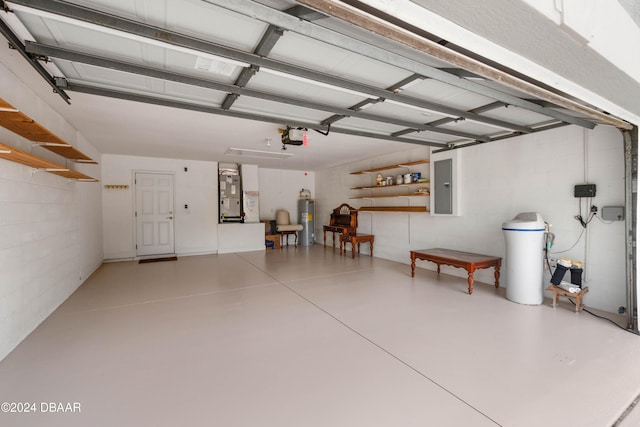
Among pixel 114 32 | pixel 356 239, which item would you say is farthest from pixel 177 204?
pixel 114 32

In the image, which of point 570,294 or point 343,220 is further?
point 343,220

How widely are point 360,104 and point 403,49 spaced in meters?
1.16

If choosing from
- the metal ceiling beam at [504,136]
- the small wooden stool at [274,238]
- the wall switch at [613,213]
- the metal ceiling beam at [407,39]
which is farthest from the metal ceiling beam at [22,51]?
the small wooden stool at [274,238]

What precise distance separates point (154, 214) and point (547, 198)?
7987 mm

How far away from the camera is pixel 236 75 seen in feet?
8.14

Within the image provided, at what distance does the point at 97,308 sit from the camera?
11.4 feet

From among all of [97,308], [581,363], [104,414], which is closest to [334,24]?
[104,414]

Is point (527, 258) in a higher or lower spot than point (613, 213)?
lower

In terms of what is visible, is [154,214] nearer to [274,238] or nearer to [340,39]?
[274,238]

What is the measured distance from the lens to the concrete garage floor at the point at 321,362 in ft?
5.60

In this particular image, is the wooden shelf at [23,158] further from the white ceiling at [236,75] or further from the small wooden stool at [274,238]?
the small wooden stool at [274,238]

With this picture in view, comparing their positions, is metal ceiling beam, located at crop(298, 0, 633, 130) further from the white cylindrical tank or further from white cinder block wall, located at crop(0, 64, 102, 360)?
white cinder block wall, located at crop(0, 64, 102, 360)

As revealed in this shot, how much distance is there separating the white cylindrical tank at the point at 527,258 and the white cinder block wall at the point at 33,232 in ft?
17.7

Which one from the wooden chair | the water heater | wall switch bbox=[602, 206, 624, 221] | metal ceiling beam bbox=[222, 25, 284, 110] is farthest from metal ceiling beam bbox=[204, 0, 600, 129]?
the water heater
